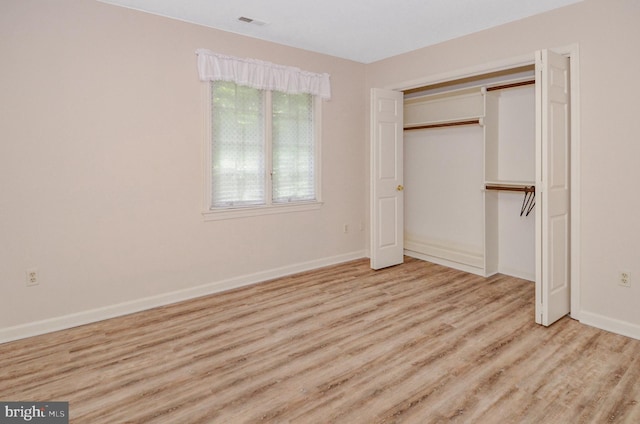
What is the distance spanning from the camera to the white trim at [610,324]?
9.80 feet

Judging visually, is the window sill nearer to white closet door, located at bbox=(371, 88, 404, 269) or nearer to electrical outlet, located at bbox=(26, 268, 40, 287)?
white closet door, located at bbox=(371, 88, 404, 269)

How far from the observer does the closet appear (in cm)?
442

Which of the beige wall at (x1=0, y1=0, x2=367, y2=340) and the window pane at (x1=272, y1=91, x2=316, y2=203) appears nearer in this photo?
the beige wall at (x1=0, y1=0, x2=367, y2=340)

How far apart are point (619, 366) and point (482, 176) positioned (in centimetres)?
254

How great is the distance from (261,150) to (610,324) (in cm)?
358

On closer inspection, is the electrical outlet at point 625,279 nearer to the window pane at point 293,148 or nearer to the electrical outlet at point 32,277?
the window pane at point 293,148

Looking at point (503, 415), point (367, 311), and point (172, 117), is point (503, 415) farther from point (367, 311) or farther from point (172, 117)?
point (172, 117)

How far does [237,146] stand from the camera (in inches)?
164

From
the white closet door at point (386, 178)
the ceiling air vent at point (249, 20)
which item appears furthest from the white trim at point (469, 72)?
the ceiling air vent at point (249, 20)

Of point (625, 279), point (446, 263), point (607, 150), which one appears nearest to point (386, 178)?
point (446, 263)

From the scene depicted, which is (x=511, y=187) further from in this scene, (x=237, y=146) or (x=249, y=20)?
(x=249, y=20)

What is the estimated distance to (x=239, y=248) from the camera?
426 cm

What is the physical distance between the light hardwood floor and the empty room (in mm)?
19

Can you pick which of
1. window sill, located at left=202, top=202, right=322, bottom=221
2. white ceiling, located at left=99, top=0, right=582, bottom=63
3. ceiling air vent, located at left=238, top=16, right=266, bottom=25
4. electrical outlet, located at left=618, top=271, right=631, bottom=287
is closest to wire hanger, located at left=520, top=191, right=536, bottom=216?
electrical outlet, located at left=618, top=271, right=631, bottom=287
